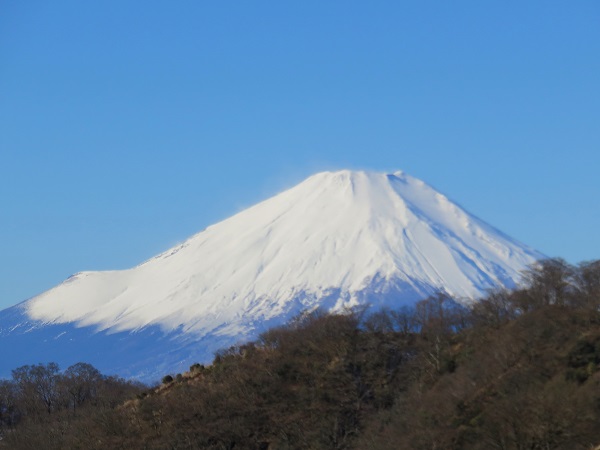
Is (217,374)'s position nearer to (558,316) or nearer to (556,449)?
(558,316)

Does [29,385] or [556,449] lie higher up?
[29,385]

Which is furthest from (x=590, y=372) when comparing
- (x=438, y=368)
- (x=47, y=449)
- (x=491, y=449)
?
(x=47, y=449)

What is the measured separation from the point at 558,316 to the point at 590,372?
7998 millimetres

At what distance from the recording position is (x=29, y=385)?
90.9 meters

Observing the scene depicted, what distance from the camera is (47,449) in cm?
6819

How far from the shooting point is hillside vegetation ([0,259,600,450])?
163 ft

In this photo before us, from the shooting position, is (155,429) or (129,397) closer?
(155,429)

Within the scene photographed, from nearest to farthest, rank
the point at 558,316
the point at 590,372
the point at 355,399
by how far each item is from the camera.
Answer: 1. the point at 590,372
2. the point at 558,316
3. the point at 355,399

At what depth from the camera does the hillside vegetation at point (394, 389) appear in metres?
49.6

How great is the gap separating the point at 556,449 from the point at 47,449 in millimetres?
32737

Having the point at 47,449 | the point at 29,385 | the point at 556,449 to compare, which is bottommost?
the point at 556,449

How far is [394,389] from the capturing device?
63.4 meters

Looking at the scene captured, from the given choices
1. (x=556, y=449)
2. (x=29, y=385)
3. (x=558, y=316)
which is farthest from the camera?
(x=29, y=385)

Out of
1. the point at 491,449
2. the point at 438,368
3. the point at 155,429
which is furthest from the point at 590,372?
the point at 155,429
